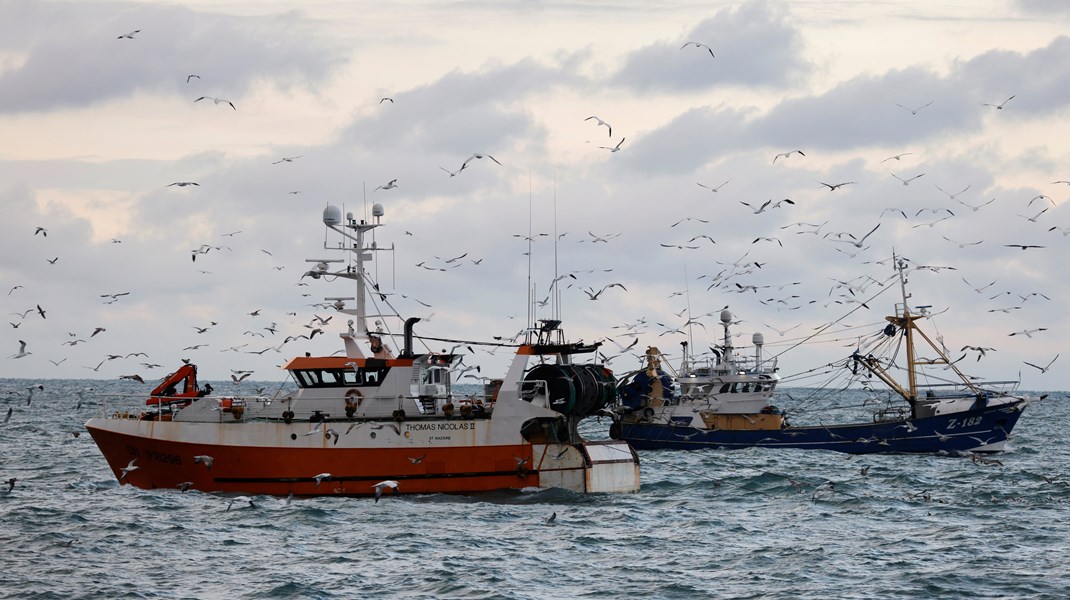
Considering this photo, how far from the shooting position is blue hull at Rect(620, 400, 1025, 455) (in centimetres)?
5069

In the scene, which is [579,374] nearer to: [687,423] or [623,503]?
[623,503]

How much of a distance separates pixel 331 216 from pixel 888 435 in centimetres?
2797

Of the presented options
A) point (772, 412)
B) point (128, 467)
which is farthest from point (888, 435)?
point (128, 467)

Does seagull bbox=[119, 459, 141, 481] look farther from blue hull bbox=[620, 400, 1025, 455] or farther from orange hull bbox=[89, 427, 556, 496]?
blue hull bbox=[620, 400, 1025, 455]

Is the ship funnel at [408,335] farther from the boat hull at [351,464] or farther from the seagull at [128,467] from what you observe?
the seagull at [128,467]

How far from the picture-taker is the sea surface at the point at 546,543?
21625mm

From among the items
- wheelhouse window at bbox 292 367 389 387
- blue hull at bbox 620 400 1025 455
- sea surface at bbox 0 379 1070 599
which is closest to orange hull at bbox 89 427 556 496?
sea surface at bbox 0 379 1070 599

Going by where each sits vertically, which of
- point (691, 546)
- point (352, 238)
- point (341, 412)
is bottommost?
point (691, 546)

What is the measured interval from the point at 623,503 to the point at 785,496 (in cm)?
626

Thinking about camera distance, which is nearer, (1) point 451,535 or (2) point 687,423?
(1) point 451,535

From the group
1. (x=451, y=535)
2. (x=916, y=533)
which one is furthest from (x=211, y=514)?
(x=916, y=533)

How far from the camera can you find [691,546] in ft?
85.1

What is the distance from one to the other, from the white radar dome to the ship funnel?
3.60 m

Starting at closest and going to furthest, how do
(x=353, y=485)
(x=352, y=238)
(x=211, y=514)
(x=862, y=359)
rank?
(x=211, y=514), (x=353, y=485), (x=352, y=238), (x=862, y=359)
